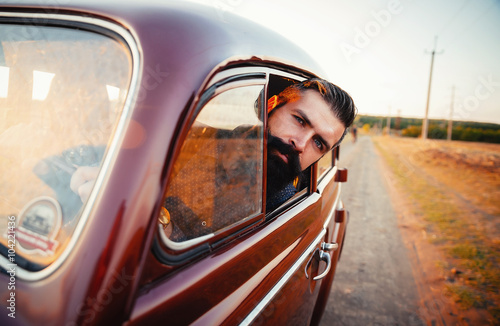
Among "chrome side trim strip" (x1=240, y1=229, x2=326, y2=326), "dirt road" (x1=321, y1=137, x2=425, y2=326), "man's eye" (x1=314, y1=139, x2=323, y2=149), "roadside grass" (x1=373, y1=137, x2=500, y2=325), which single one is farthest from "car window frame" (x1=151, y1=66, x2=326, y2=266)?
"roadside grass" (x1=373, y1=137, x2=500, y2=325)

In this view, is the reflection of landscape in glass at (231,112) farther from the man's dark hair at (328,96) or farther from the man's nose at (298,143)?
the man's dark hair at (328,96)

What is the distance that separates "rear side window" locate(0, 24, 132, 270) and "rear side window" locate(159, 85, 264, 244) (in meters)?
0.25

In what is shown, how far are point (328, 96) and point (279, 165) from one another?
754mm

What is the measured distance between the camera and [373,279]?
3.38 m

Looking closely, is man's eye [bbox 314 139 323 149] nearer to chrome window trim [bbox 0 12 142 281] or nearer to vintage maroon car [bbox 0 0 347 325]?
vintage maroon car [bbox 0 0 347 325]

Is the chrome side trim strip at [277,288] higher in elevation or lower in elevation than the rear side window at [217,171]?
lower

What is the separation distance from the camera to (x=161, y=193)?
708 mm

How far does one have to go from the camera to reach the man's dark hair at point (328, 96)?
193 centimetres

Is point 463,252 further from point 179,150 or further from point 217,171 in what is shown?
point 179,150

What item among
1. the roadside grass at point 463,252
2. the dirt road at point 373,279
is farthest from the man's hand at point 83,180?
the roadside grass at point 463,252

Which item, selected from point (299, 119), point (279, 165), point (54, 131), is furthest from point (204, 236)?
point (299, 119)

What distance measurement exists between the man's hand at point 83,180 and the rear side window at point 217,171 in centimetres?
22

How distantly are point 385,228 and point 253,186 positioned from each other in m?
Answer: 4.85

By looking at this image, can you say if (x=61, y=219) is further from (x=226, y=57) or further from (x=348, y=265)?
(x=348, y=265)
